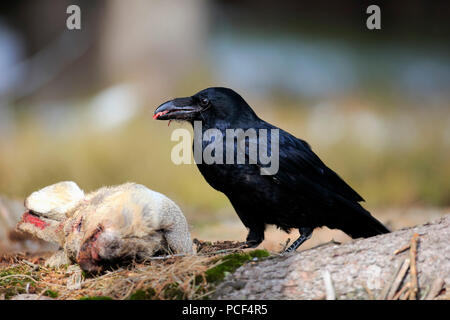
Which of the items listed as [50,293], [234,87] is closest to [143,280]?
[50,293]

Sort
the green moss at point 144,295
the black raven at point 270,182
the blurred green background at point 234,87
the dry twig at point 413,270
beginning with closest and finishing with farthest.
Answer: the dry twig at point 413,270 → the green moss at point 144,295 → the black raven at point 270,182 → the blurred green background at point 234,87

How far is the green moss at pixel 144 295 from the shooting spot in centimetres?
236

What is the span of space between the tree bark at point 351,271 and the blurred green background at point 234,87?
13.8 feet

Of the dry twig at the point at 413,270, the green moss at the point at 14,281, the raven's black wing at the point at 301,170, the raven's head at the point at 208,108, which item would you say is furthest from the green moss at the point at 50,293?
the dry twig at the point at 413,270

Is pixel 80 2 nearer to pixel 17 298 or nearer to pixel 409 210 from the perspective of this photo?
pixel 409 210

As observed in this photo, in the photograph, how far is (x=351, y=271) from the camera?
2.28m

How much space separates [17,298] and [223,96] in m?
1.69

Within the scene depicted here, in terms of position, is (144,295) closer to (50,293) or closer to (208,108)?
(50,293)

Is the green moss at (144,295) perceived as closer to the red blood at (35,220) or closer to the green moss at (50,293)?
the green moss at (50,293)

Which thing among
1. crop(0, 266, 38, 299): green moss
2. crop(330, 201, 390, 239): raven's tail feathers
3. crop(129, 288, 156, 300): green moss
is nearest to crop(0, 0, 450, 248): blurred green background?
crop(330, 201, 390, 239): raven's tail feathers

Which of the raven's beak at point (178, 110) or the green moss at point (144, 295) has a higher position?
the raven's beak at point (178, 110)

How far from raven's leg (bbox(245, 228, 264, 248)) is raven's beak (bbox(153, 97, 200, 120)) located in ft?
2.81

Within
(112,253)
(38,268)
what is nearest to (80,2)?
(38,268)

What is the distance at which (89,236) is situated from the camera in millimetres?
2619
